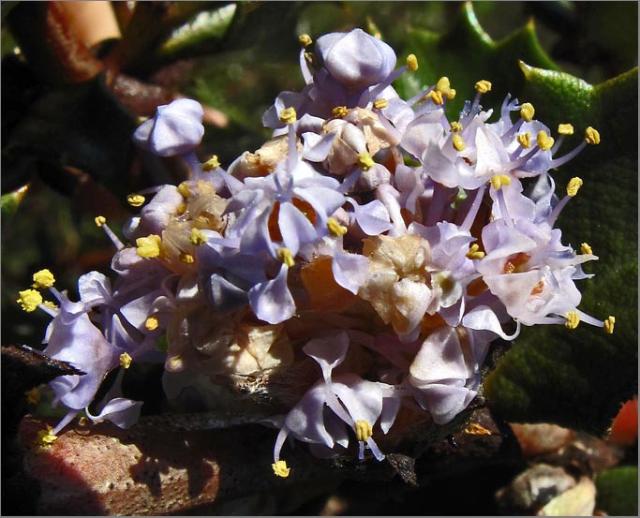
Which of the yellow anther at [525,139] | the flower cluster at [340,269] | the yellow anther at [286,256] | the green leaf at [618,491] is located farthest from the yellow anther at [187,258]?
the green leaf at [618,491]

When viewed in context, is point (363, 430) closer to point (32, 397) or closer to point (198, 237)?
point (198, 237)

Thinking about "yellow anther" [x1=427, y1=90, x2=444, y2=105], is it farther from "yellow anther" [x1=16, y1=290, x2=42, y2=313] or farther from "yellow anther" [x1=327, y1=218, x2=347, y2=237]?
"yellow anther" [x1=16, y1=290, x2=42, y2=313]

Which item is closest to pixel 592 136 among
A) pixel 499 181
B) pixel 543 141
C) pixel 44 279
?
pixel 543 141

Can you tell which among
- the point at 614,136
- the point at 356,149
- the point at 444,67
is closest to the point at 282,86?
the point at 444,67

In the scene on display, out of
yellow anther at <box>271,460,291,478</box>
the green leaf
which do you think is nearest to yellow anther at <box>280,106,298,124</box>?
yellow anther at <box>271,460,291,478</box>

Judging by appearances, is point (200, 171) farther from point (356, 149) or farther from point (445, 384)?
point (445, 384)
